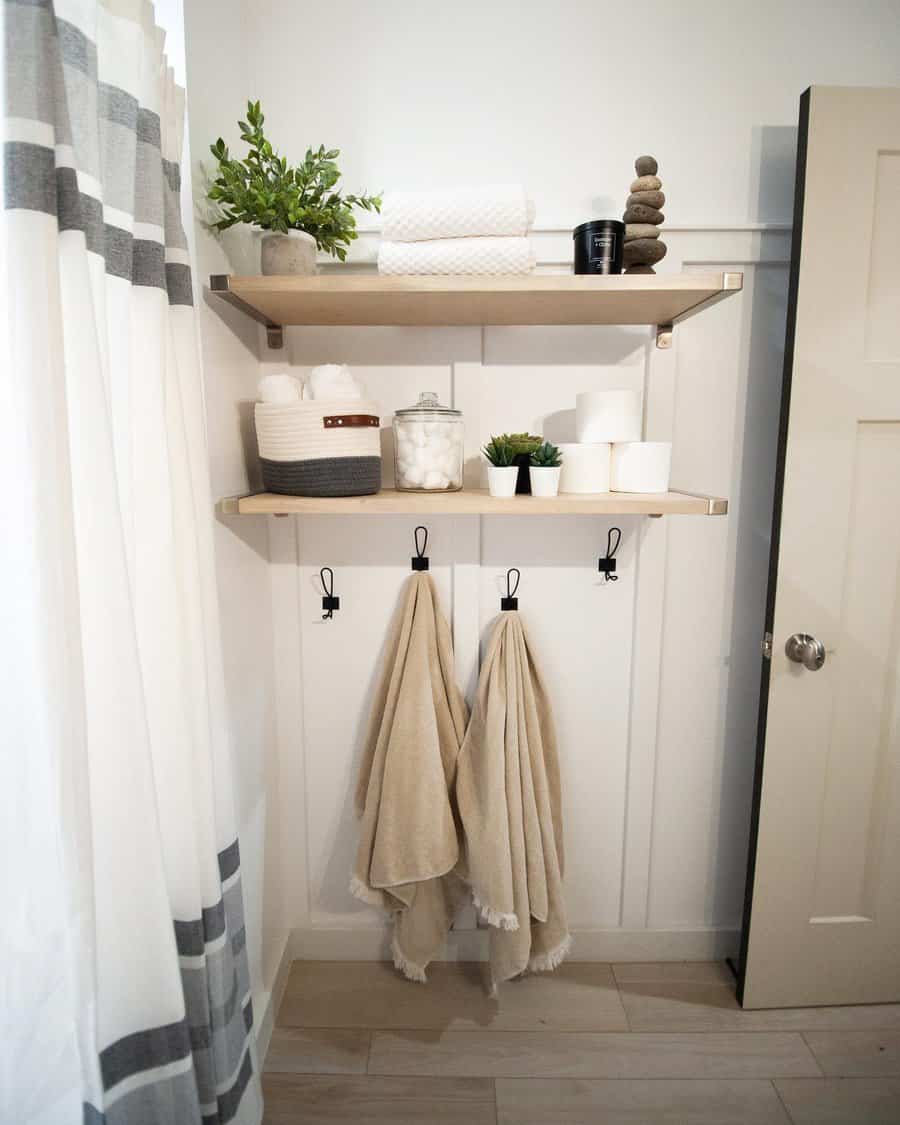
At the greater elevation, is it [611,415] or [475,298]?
[475,298]

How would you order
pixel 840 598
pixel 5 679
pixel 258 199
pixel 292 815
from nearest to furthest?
pixel 5 679 → pixel 258 199 → pixel 840 598 → pixel 292 815

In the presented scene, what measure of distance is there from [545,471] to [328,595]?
1.99 feet

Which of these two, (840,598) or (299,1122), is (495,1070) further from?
(840,598)

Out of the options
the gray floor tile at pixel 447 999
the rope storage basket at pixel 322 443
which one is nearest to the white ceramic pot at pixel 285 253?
the rope storage basket at pixel 322 443

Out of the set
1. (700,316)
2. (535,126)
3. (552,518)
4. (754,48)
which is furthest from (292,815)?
(754,48)

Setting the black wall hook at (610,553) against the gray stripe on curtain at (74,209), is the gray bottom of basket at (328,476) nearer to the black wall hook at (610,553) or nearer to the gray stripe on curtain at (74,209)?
the gray stripe on curtain at (74,209)

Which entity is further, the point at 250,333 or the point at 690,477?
the point at 690,477

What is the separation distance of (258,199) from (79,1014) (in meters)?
1.11

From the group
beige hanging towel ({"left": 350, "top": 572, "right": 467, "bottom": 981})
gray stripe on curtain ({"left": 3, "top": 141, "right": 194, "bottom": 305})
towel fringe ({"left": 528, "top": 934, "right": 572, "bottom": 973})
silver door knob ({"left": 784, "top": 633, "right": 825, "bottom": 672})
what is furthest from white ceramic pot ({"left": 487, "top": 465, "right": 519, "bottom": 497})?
towel fringe ({"left": 528, "top": 934, "right": 572, "bottom": 973})

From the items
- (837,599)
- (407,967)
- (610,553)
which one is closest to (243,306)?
(610,553)

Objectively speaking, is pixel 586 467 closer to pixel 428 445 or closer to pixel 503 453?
pixel 503 453

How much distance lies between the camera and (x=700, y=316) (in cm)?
126

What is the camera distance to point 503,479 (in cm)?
A: 106

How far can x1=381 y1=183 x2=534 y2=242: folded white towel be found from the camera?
97 cm
